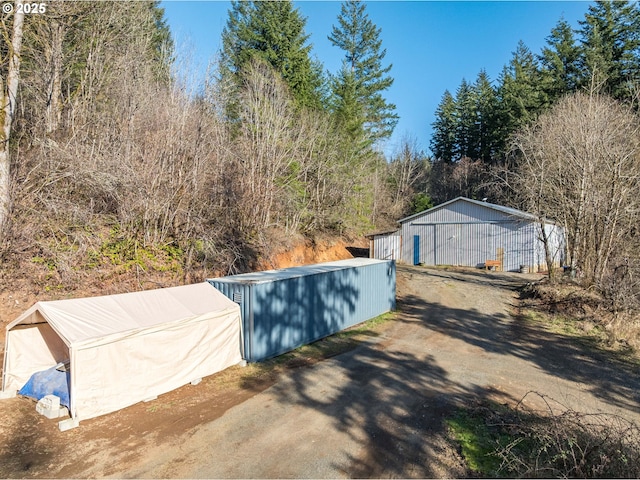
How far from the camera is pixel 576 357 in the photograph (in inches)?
406

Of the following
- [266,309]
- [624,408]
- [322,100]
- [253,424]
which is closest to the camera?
[253,424]

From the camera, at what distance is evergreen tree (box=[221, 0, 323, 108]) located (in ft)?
79.0

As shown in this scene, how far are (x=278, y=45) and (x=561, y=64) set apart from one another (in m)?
24.1

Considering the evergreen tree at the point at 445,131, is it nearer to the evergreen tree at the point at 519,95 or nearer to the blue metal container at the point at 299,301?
the evergreen tree at the point at 519,95

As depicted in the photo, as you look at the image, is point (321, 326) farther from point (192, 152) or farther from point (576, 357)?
point (192, 152)

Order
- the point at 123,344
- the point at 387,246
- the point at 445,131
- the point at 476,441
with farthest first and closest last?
the point at 445,131
the point at 387,246
the point at 123,344
the point at 476,441

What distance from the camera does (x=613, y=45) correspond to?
29.9 metres

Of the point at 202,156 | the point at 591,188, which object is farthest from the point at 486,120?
the point at 202,156

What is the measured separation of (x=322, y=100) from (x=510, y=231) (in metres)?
15.4

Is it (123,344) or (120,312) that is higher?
(120,312)

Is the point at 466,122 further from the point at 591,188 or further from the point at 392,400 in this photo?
the point at 392,400

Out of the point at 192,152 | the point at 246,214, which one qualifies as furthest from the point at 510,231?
the point at 192,152

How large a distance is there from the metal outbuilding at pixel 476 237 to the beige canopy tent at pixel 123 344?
1980 cm

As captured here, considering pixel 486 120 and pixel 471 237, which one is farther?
pixel 486 120
